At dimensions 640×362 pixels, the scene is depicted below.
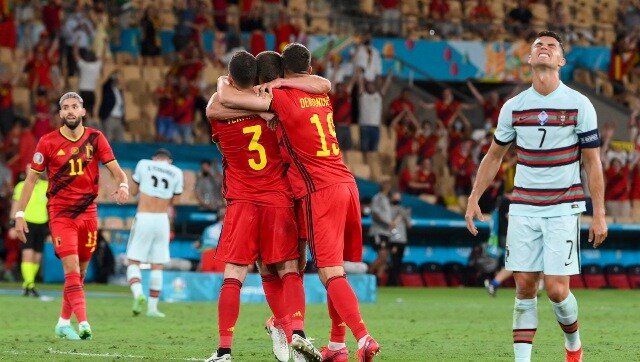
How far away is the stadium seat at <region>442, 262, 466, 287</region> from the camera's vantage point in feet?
98.1

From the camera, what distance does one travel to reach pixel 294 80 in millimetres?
11086

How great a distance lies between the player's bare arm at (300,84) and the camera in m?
11.0

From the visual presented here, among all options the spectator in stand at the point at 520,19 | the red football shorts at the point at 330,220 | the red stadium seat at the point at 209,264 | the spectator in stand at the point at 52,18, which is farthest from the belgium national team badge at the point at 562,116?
the spectator in stand at the point at 520,19

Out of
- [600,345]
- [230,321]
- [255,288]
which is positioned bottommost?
[255,288]

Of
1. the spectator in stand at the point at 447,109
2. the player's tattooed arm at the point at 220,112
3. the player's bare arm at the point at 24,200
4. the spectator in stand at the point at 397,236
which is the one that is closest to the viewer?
the player's tattooed arm at the point at 220,112

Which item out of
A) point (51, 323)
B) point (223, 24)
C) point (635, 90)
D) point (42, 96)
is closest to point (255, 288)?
point (51, 323)

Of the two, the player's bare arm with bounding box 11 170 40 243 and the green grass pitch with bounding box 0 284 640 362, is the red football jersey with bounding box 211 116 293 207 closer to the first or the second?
the green grass pitch with bounding box 0 284 640 362

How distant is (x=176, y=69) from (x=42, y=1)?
11.8 ft

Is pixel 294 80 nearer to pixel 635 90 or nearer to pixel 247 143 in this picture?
pixel 247 143

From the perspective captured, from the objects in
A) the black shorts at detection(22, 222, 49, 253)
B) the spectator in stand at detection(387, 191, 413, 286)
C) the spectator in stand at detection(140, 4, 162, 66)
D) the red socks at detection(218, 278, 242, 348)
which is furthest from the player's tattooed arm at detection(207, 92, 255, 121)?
the spectator in stand at detection(140, 4, 162, 66)

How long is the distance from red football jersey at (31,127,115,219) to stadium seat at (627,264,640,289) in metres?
18.7

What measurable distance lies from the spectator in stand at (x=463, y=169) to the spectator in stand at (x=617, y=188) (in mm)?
3169

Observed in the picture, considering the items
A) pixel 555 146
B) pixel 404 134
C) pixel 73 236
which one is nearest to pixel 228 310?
pixel 555 146

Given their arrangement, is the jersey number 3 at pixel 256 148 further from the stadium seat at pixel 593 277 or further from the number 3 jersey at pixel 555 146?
the stadium seat at pixel 593 277
